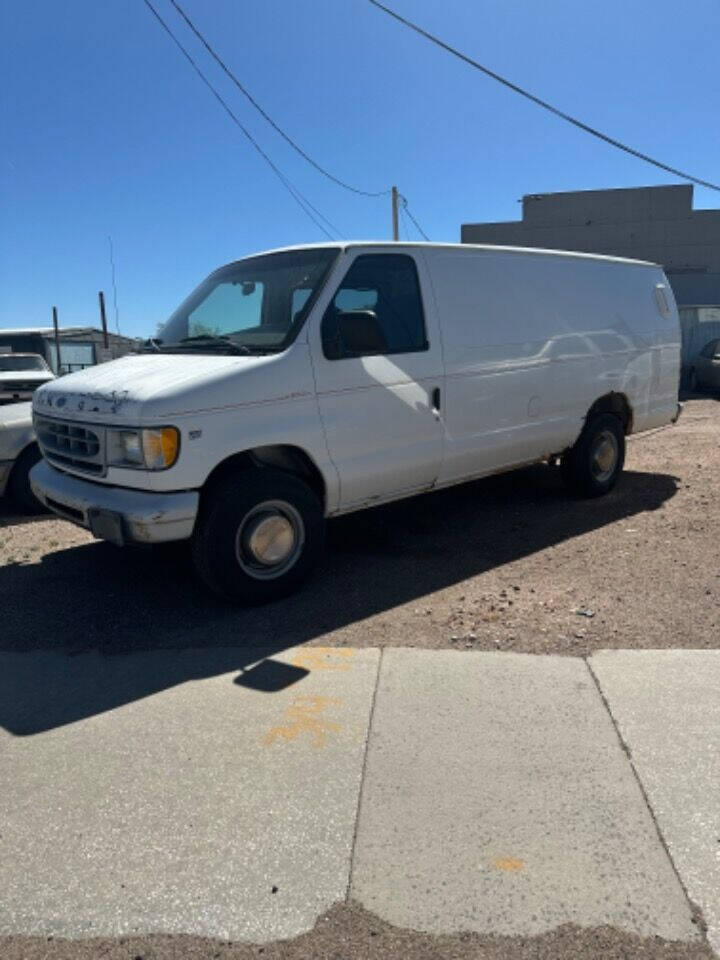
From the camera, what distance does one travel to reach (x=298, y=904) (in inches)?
86.7

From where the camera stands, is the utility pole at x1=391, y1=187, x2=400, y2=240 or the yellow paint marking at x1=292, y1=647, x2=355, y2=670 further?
the utility pole at x1=391, y1=187, x2=400, y2=240

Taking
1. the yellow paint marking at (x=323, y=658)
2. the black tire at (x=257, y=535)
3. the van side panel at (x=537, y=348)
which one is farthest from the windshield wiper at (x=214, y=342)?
the yellow paint marking at (x=323, y=658)

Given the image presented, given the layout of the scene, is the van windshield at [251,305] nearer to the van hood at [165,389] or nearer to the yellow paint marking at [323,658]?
the van hood at [165,389]

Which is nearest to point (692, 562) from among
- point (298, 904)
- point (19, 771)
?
point (298, 904)

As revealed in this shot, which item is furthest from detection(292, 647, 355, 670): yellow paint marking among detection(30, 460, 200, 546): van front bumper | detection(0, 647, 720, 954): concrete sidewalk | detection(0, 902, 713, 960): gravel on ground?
detection(0, 902, 713, 960): gravel on ground

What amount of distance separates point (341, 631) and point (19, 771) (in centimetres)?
178

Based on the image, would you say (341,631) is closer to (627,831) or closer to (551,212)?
(627,831)

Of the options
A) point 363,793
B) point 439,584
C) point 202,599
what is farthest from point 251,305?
point 363,793

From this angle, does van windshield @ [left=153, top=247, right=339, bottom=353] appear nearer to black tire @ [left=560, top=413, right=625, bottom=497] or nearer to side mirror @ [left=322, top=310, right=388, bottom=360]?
side mirror @ [left=322, top=310, right=388, bottom=360]

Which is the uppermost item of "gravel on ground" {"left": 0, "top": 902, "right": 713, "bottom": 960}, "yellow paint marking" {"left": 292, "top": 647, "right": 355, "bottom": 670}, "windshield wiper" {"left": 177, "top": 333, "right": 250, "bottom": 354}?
"windshield wiper" {"left": 177, "top": 333, "right": 250, "bottom": 354}

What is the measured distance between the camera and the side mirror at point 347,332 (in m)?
4.61

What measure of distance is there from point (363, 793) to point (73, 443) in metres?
2.97

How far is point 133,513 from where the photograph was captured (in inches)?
159

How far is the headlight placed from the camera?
400 centimetres
